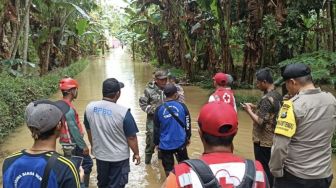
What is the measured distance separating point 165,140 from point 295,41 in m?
6.51

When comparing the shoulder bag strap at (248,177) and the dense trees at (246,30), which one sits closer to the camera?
the shoulder bag strap at (248,177)

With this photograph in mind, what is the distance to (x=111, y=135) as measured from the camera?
477 cm

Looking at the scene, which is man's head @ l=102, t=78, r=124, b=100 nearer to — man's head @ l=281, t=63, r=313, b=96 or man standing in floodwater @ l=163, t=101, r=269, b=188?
man's head @ l=281, t=63, r=313, b=96

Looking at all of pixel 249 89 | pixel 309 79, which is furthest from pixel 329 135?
pixel 249 89

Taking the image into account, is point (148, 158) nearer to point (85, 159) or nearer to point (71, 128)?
point (85, 159)

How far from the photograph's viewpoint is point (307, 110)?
11.2 ft

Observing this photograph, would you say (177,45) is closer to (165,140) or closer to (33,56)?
(33,56)

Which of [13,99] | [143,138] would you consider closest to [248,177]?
[143,138]

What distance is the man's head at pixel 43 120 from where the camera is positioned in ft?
8.70

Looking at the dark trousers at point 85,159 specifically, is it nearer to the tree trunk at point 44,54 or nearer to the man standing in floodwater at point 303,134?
the man standing in floodwater at point 303,134

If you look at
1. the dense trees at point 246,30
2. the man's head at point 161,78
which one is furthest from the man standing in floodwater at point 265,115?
the dense trees at point 246,30

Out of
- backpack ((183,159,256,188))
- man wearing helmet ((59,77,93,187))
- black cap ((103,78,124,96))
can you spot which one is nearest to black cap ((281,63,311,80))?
backpack ((183,159,256,188))

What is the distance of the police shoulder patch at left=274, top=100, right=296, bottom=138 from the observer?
133 inches

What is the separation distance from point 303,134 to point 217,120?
58.7 inches
